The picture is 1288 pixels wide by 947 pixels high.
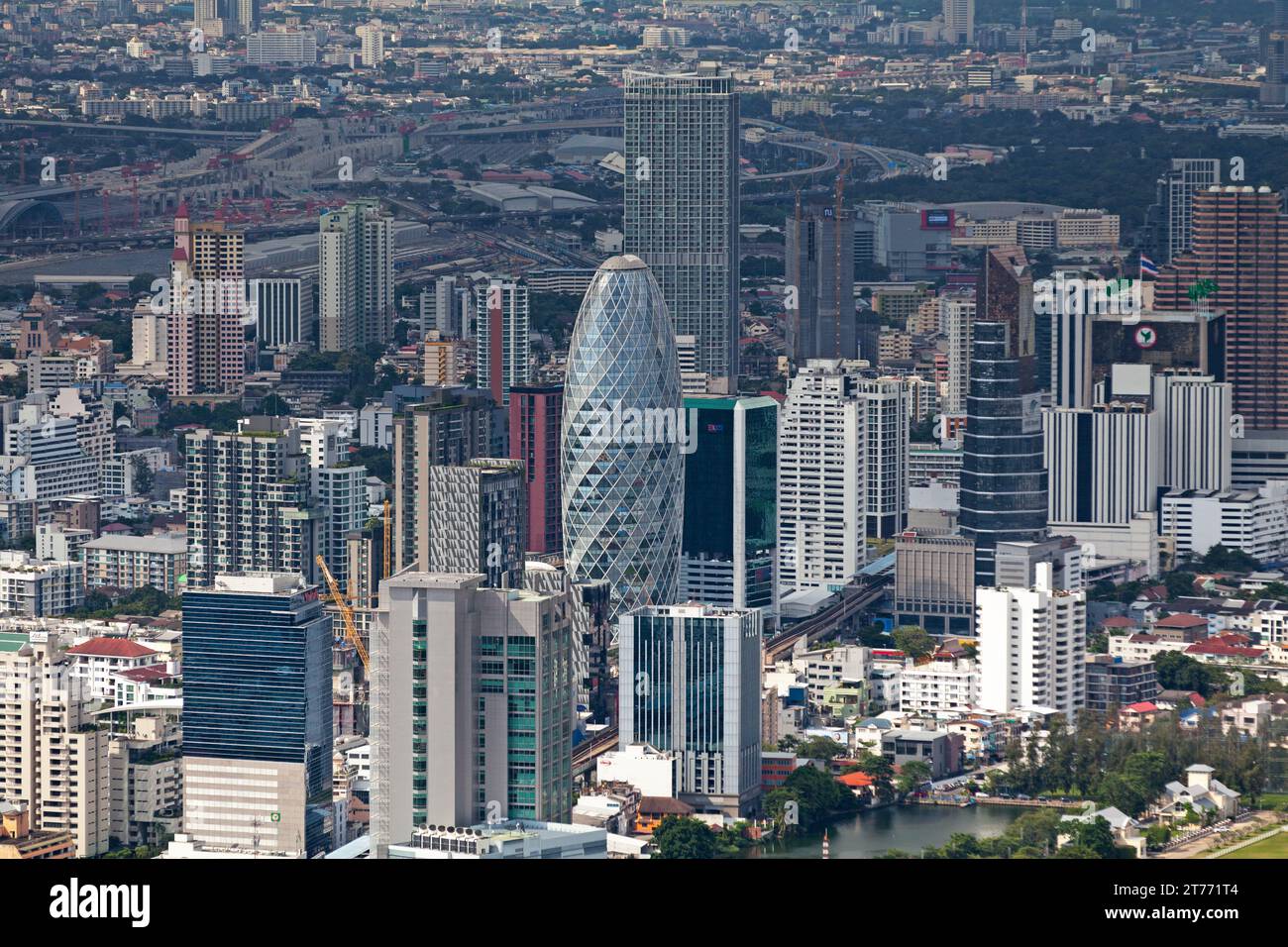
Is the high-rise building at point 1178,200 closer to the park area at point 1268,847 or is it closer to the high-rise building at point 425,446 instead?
the high-rise building at point 425,446

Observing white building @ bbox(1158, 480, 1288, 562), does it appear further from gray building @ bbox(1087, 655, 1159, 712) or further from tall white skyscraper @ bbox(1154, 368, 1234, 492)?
gray building @ bbox(1087, 655, 1159, 712)

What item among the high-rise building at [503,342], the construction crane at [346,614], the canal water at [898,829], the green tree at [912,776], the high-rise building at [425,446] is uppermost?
the high-rise building at [503,342]

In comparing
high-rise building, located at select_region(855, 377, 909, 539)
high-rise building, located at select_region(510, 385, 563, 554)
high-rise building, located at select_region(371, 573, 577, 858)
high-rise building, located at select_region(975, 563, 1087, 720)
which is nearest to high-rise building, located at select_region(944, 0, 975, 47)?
high-rise building, located at select_region(855, 377, 909, 539)

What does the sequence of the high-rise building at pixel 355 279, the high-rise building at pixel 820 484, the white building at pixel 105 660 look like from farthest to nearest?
the high-rise building at pixel 355 279 < the high-rise building at pixel 820 484 < the white building at pixel 105 660

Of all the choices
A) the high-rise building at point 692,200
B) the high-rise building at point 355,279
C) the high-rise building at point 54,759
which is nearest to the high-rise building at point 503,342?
the high-rise building at point 692,200

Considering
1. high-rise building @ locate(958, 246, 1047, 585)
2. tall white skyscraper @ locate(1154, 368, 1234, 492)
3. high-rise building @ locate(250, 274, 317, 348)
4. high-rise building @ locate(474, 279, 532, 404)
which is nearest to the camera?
high-rise building @ locate(958, 246, 1047, 585)

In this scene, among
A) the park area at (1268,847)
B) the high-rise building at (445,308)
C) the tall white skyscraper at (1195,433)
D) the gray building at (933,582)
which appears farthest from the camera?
the high-rise building at (445,308)

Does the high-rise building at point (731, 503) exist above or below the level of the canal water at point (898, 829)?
above
